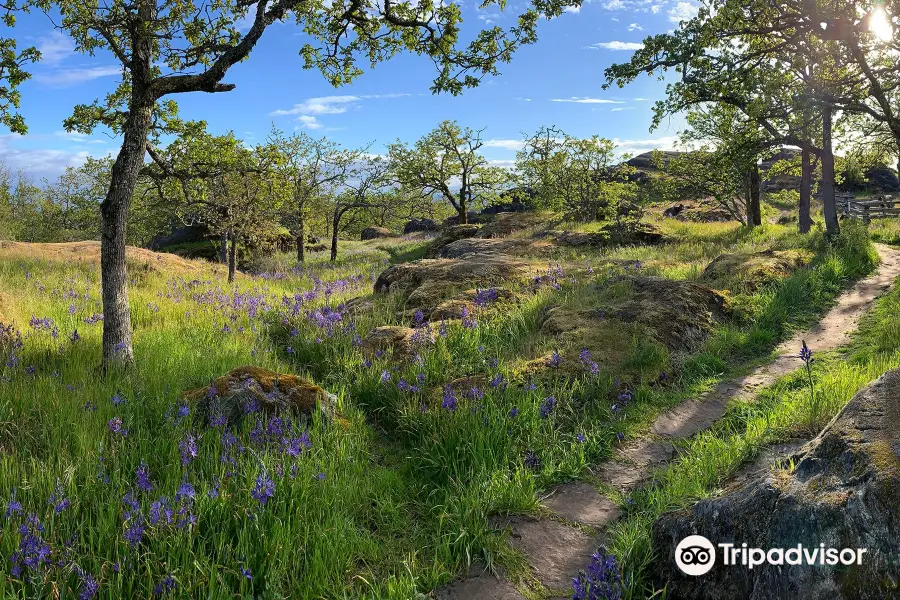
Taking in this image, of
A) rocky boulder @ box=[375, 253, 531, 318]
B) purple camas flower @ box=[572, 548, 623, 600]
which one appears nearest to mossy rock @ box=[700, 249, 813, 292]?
rocky boulder @ box=[375, 253, 531, 318]

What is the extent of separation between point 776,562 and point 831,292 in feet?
34.0

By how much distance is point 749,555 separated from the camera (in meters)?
2.68

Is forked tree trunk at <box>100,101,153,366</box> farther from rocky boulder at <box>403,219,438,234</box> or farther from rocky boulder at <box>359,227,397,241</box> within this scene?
rocky boulder at <box>359,227,397,241</box>

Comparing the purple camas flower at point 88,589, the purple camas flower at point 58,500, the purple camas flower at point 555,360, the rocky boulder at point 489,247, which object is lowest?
the purple camas flower at point 88,589

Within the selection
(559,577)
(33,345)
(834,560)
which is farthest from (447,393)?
(33,345)

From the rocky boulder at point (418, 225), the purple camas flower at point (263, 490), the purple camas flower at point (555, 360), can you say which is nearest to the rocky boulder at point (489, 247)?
the purple camas flower at point (555, 360)

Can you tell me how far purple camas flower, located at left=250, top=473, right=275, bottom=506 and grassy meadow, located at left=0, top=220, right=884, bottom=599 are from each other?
24 mm

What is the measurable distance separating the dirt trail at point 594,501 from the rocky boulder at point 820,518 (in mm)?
645

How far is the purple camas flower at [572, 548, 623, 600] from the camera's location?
279 centimetres

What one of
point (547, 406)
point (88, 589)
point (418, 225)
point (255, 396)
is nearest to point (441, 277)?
point (547, 406)

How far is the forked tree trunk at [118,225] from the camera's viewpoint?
19.0 ft

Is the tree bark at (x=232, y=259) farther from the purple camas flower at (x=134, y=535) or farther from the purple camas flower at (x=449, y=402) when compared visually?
the purple camas flower at (x=134, y=535)

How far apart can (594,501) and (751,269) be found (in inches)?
363

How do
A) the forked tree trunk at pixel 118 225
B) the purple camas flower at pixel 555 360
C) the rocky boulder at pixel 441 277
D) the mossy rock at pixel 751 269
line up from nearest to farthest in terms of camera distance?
the forked tree trunk at pixel 118 225 → the purple camas flower at pixel 555 360 → the rocky boulder at pixel 441 277 → the mossy rock at pixel 751 269
